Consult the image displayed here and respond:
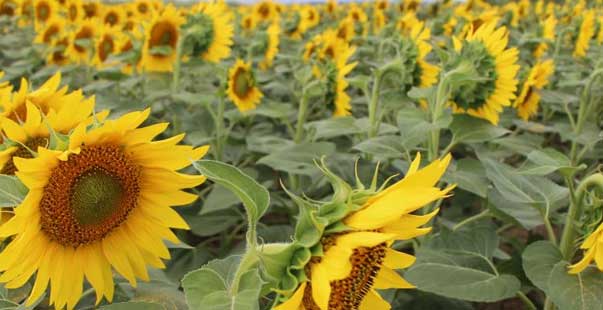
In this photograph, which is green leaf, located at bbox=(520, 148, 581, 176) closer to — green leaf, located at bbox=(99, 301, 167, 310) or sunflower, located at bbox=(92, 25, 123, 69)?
green leaf, located at bbox=(99, 301, 167, 310)

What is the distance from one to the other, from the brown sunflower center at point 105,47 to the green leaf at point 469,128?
2701 mm

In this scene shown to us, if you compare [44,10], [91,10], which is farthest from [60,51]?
[91,10]

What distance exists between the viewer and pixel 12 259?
1.18m

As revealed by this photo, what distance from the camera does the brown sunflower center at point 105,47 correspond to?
13.7 ft

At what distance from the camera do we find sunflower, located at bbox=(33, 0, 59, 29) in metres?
5.22

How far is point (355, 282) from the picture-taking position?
1.04 meters

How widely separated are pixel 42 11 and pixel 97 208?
4494 mm

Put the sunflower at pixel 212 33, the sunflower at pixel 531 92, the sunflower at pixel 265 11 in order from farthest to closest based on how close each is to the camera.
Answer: the sunflower at pixel 265 11 < the sunflower at pixel 212 33 < the sunflower at pixel 531 92

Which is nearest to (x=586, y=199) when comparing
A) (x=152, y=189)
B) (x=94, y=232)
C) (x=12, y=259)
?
(x=152, y=189)

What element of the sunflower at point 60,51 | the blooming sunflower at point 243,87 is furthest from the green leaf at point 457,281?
the sunflower at point 60,51

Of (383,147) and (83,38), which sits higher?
(383,147)

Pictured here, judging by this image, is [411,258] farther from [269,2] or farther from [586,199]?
[269,2]

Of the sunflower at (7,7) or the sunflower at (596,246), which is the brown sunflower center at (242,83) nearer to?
the sunflower at (596,246)

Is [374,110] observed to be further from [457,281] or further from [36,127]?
[36,127]
